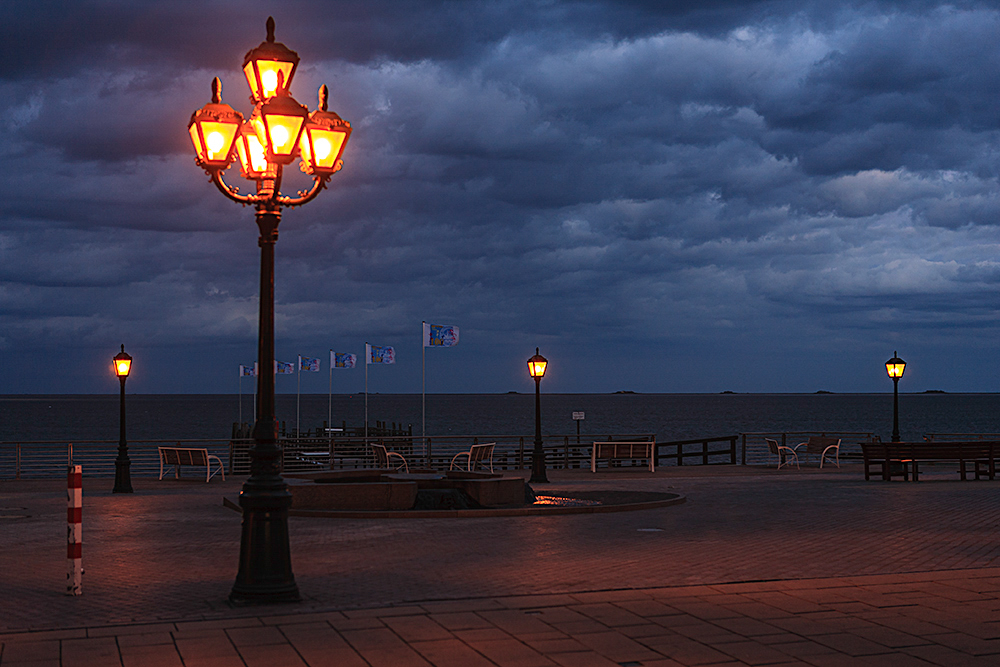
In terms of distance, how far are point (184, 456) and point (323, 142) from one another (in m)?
18.1

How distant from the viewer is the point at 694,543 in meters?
11.6

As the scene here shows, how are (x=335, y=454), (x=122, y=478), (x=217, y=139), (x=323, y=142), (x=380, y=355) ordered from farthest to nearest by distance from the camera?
1. (x=380, y=355)
2. (x=335, y=454)
3. (x=122, y=478)
4. (x=323, y=142)
5. (x=217, y=139)

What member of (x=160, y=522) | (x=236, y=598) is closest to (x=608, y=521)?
(x=160, y=522)

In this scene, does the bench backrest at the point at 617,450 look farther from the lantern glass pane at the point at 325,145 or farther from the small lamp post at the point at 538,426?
the lantern glass pane at the point at 325,145

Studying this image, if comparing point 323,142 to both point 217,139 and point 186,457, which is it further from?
point 186,457

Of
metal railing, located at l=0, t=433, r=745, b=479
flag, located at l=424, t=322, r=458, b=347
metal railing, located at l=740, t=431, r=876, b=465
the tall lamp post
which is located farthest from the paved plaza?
flag, located at l=424, t=322, r=458, b=347

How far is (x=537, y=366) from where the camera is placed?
24.3 metres

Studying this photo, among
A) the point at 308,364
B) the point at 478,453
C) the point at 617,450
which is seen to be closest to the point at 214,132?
the point at 478,453

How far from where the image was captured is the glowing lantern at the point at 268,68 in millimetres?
8461

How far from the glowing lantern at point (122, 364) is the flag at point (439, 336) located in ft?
54.9

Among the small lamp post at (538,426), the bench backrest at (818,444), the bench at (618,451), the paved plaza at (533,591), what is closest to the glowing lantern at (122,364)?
the paved plaza at (533,591)

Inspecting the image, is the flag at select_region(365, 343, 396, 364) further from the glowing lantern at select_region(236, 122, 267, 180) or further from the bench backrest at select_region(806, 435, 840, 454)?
the glowing lantern at select_region(236, 122, 267, 180)

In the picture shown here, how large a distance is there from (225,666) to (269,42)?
520 cm

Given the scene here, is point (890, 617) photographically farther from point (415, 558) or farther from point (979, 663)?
point (415, 558)
